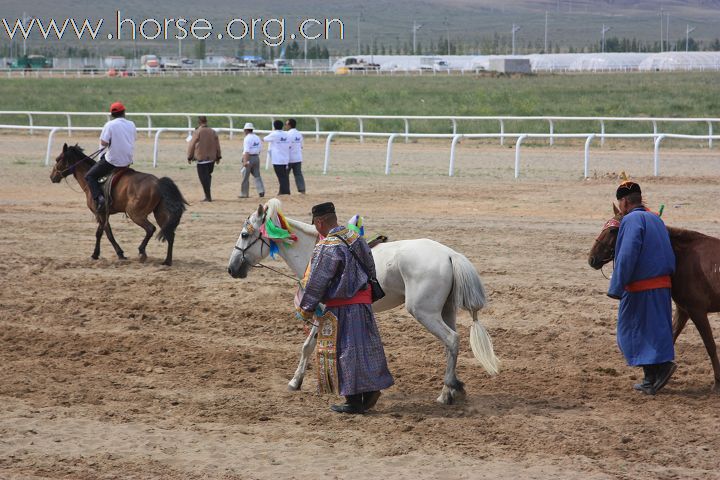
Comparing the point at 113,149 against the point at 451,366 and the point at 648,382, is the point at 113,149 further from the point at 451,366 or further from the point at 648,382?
the point at 648,382

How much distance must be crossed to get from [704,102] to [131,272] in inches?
1465

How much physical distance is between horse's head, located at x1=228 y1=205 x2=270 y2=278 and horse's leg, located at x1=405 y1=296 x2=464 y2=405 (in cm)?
167

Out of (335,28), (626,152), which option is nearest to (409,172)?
(626,152)

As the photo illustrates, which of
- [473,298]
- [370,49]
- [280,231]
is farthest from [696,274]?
[370,49]

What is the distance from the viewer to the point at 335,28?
180 m

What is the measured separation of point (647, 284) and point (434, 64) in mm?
96701

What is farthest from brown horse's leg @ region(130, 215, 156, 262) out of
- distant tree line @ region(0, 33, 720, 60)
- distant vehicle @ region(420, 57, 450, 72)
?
distant tree line @ region(0, 33, 720, 60)

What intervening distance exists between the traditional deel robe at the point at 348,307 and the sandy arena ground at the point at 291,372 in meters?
0.33

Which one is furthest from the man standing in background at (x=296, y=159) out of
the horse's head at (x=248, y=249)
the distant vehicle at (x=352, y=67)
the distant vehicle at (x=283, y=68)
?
the distant vehicle at (x=283, y=68)

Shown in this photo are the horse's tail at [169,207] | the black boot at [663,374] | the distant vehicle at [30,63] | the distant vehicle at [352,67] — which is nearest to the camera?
the black boot at [663,374]

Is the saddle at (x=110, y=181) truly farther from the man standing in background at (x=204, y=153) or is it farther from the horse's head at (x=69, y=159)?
the man standing in background at (x=204, y=153)

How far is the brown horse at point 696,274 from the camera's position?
26.4ft

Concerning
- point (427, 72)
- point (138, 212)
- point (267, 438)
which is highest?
point (427, 72)

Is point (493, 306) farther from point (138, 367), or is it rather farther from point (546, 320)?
point (138, 367)
